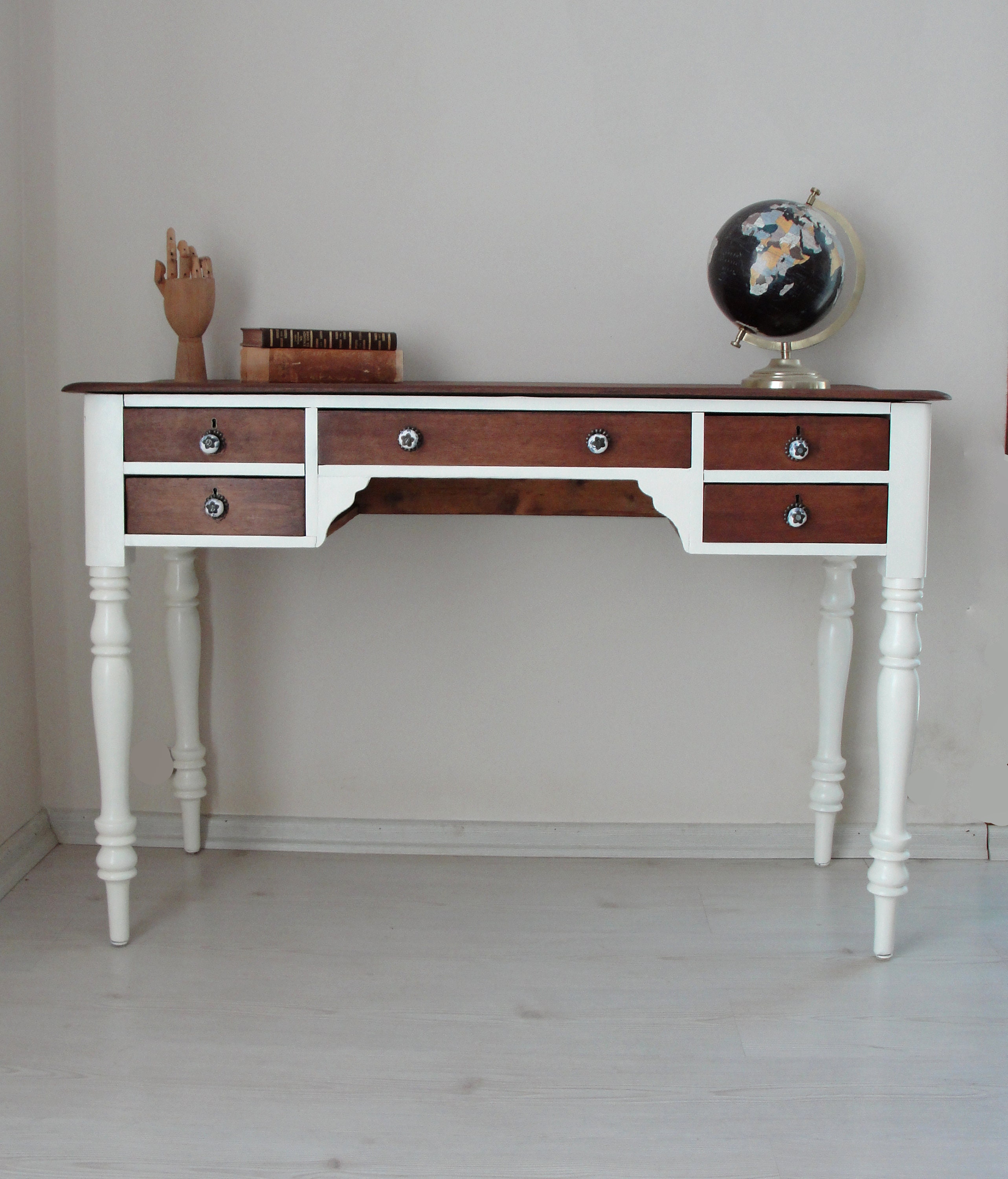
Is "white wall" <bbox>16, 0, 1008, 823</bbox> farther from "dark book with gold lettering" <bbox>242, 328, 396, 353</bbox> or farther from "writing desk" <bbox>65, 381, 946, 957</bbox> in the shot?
"writing desk" <bbox>65, 381, 946, 957</bbox>

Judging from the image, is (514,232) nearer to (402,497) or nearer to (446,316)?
(446,316)

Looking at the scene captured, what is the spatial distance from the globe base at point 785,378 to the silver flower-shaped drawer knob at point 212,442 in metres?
0.84

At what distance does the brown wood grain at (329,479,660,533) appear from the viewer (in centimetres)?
212

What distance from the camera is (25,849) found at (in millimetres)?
2205

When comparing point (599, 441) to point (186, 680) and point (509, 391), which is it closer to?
point (509, 391)

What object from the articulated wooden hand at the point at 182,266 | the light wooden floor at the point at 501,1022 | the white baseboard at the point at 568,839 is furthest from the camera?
the white baseboard at the point at 568,839

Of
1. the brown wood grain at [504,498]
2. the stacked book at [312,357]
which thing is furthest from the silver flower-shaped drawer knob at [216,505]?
the brown wood grain at [504,498]

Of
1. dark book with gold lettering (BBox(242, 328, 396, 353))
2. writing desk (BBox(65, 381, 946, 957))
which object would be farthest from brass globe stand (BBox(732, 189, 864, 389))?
dark book with gold lettering (BBox(242, 328, 396, 353))

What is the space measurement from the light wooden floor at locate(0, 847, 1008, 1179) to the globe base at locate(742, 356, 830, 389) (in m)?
0.93

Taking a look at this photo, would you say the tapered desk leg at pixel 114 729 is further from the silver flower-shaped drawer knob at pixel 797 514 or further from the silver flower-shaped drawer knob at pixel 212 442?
the silver flower-shaped drawer knob at pixel 797 514

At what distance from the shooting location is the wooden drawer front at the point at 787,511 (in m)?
1.73

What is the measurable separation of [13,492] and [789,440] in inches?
57.8

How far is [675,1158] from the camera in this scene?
1349 mm

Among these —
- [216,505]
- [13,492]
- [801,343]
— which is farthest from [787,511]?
[13,492]
